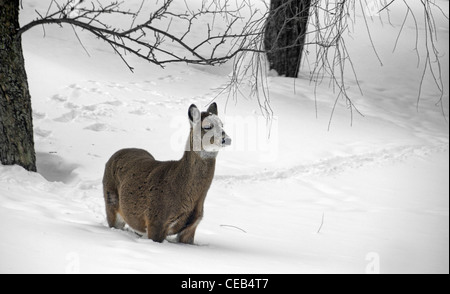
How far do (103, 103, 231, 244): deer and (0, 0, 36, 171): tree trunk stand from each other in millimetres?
2011

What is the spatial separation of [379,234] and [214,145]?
2.40 meters

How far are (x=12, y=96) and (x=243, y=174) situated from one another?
3.21 m

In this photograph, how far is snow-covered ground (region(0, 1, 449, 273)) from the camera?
404cm

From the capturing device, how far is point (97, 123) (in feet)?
28.7

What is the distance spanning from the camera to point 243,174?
311 inches

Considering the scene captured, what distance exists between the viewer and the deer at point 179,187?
4.41 m

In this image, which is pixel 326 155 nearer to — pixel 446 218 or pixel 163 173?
pixel 446 218

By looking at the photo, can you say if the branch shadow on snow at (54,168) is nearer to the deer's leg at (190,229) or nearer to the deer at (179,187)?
the deer at (179,187)

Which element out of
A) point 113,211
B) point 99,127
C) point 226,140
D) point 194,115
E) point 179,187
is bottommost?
point 113,211

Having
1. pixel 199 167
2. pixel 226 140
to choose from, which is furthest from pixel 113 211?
pixel 226 140

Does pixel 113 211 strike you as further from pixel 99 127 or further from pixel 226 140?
pixel 99 127

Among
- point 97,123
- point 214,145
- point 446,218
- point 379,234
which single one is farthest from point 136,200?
point 97,123

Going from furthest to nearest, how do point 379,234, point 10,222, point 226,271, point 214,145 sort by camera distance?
point 379,234 < point 214,145 < point 10,222 < point 226,271

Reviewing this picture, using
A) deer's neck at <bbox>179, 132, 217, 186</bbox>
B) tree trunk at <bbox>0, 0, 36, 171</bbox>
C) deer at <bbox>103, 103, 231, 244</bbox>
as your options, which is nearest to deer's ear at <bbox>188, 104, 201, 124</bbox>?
deer at <bbox>103, 103, 231, 244</bbox>
